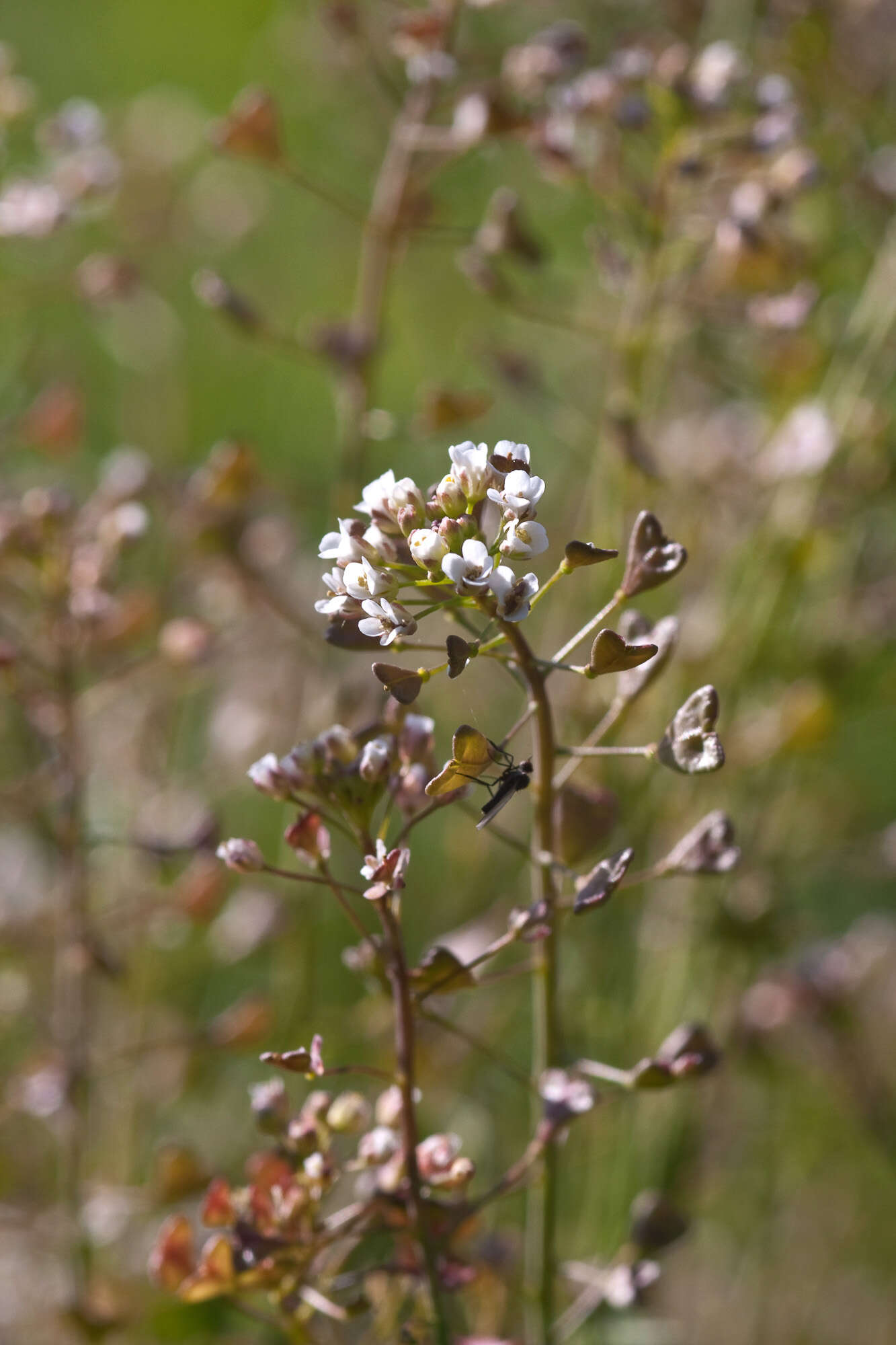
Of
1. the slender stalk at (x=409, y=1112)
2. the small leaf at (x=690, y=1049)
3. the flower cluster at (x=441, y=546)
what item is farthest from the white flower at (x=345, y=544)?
the small leaf at (x=690, y=1049)

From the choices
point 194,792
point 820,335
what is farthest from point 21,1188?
point 820,335

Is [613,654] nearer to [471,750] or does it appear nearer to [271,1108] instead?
[471,750]

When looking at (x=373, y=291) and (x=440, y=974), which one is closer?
(x=440, y=974)

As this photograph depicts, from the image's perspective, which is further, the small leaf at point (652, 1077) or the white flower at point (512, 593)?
the small leaf at point (652, 1077)

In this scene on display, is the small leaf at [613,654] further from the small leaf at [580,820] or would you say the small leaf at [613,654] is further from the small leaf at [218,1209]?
the small leaf at [218,1209]

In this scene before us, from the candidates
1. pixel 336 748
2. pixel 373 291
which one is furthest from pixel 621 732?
pixel 336 748

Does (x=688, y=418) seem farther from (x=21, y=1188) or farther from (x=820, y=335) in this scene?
(x=21, y=1188)
